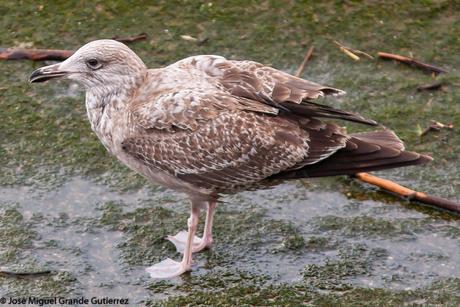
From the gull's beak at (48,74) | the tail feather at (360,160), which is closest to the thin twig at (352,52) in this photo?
the tail feather at (360,160)

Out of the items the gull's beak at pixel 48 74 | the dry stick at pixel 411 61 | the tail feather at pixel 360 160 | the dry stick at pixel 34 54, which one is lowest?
the dry stick at pixel 34 54

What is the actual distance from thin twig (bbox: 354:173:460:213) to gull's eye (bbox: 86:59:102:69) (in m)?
1.89

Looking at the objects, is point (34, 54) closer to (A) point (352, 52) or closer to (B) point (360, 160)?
(A) point (352, 52)

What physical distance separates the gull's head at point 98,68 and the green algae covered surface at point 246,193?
2.95ft

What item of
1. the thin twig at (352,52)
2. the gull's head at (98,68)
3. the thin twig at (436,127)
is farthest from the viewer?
the thin twig at (352,52)

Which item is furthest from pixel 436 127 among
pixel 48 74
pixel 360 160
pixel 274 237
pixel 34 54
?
pixel 34 54

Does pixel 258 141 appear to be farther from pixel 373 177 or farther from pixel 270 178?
pixel 373 177

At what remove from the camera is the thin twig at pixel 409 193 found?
607cm

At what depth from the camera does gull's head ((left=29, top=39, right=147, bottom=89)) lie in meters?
5.68

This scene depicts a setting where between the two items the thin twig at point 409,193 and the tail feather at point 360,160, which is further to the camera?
the thin twig at point 409,193

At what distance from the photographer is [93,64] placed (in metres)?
5.70

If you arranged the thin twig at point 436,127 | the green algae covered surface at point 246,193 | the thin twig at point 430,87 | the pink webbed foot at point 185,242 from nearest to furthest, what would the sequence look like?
1. the green algae covered surface at point 246,193
2. the pink webbed foot at point 185,242
3. the thin twig at point 436,127
4. the thin twig at point 430,87

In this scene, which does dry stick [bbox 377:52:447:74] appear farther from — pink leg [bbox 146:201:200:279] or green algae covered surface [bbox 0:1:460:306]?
pink leg [bbox 146:201:200:279]

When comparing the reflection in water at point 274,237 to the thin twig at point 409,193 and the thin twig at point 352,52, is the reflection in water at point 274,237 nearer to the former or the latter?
the thin twig at point 409,193
